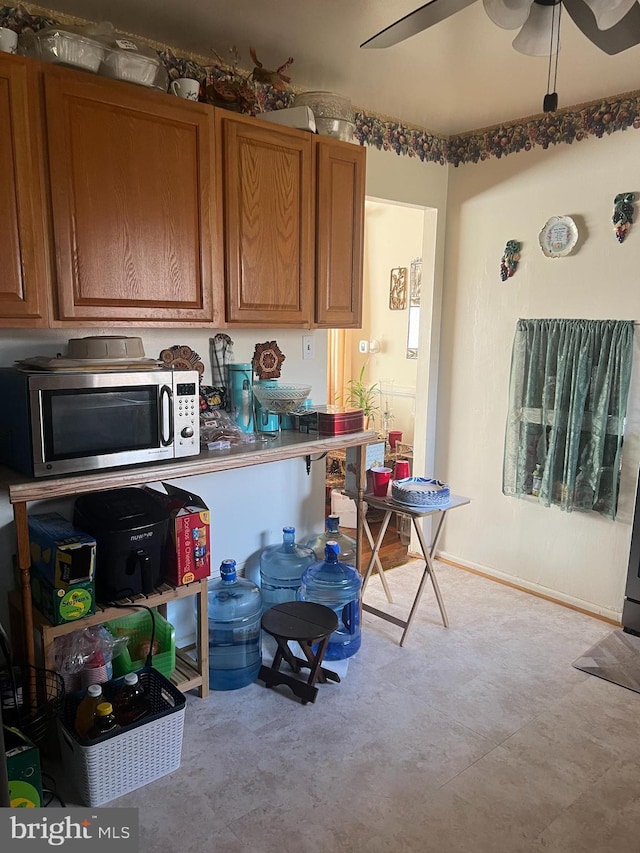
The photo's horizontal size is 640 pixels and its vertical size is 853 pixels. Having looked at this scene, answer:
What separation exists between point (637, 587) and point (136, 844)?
2.46 metres

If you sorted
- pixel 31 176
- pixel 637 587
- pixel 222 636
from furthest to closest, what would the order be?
1. pixel 637 587
2. pixel 222 636
3. pixel 31 176

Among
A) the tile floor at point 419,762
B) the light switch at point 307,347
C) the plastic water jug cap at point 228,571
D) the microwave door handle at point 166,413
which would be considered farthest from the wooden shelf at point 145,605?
the light switch at point 307,347

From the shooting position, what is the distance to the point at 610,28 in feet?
5.73

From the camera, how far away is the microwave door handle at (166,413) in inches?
83.0

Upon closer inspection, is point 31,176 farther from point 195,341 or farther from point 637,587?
point 637,587

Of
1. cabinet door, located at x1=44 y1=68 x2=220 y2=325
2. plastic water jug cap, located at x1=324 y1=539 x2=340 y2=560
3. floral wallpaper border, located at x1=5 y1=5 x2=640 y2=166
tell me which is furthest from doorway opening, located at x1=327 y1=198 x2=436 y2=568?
cabinet door, located at x1=44 y1=68 x2=220 y2=325

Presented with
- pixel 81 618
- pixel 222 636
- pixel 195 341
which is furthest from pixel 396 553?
pixel 81 618

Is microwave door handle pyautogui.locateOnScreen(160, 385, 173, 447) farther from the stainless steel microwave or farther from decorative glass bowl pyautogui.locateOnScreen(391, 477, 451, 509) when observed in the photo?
decorative glass bowl pyautogui.locateOnScreen(391, 477, 451, 509)

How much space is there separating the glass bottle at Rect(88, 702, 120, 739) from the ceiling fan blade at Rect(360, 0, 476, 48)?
2.16 m

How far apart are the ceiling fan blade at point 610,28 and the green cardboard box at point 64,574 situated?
2120mm

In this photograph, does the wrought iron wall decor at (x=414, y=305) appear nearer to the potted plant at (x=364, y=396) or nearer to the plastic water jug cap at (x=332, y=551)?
the potted plant at (x=364, y=396)

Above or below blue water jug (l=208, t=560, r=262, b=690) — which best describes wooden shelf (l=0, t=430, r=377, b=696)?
above

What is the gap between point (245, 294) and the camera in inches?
97.0

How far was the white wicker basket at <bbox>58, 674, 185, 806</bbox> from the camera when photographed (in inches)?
73.7
